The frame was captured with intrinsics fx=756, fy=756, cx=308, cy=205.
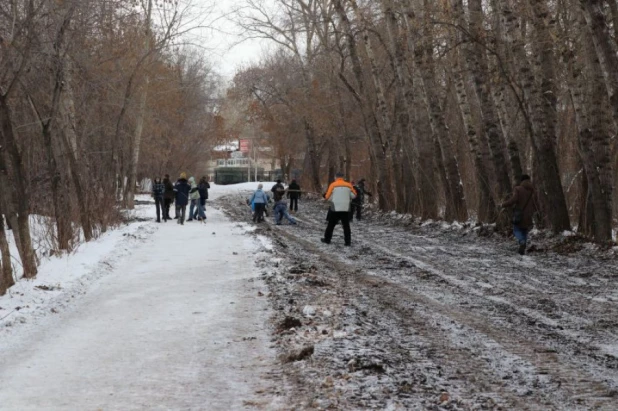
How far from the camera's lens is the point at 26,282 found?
12172 mm

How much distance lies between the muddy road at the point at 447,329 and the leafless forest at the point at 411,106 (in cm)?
403

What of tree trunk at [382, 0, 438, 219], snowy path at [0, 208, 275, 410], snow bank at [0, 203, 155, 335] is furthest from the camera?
tree trunk at [382, 0, 438, 219]

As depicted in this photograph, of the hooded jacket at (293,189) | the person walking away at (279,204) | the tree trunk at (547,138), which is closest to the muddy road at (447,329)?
the tree trunk at (547,138)

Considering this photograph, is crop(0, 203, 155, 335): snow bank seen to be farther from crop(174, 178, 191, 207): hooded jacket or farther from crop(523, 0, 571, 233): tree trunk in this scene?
crop(523, 0, 571, 233): tree trunk

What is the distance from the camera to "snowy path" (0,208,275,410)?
5973 mm

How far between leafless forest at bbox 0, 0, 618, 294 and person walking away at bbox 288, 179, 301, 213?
13.0ft

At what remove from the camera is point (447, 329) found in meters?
8.15

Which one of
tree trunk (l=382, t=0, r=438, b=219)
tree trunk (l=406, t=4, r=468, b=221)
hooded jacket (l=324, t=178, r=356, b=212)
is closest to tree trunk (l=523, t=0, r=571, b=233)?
hooded jacket (l=324, t=178, r=356, b=212)

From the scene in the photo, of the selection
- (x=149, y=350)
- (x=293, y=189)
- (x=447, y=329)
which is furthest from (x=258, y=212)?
(x=149, y=350)

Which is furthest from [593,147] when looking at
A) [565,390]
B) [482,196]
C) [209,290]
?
[565,390]

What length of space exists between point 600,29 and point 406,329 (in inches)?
320

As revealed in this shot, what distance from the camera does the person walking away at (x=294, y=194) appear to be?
34.1 metres

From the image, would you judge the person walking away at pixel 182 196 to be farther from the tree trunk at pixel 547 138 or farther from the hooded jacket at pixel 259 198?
the tree trunk at pixel 547 138

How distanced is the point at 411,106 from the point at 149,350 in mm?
20679
